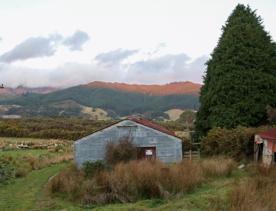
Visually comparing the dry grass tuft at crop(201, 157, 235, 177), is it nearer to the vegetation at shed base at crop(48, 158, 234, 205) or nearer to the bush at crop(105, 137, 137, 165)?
the vegetation at shed base at crop(48, 158, 234, 205)

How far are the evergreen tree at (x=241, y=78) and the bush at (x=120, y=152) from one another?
1087cm

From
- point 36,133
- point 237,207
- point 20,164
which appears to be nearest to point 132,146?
point 20,164

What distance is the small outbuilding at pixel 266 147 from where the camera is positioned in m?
30.9

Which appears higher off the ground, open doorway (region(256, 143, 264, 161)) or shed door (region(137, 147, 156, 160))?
open doorway (region(256, 143, 264, 161))

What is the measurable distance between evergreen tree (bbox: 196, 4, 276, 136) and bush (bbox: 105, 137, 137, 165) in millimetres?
10866

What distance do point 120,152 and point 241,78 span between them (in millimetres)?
14796

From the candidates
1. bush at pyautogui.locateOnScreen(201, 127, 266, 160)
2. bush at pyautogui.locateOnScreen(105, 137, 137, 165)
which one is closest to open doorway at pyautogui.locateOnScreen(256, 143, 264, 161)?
bush at pyautogui.locateOnScreen(201, 127, 266, 160)

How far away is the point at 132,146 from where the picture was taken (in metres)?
37.3

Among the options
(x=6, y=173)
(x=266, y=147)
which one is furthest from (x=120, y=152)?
(x=266, y=147)

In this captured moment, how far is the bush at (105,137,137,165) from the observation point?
35.7 m

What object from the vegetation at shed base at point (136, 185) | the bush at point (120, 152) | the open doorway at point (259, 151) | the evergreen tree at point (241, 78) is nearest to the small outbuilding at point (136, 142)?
the bush at point (120, 152)

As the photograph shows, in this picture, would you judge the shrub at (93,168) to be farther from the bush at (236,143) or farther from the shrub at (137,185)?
the bush at (236,143)

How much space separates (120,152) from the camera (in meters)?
36.3

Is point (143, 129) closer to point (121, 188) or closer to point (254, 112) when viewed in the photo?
point (254, 112)
